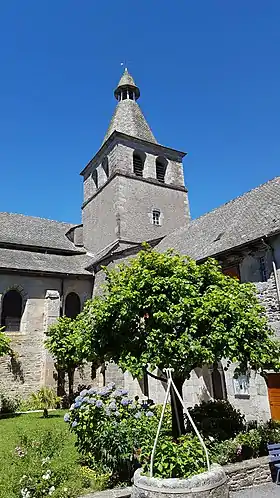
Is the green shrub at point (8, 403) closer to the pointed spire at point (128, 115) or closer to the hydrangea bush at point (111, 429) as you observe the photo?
the hydrangea bush at point (111, 429)

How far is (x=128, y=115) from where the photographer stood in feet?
82.7

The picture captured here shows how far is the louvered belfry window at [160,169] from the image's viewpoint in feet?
79.2

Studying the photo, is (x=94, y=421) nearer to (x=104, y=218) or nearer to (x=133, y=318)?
(x=133, y=318)

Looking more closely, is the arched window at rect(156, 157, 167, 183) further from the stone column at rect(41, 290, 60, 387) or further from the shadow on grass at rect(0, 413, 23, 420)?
the shadow on grass at rect(0, 413, 23, 420)

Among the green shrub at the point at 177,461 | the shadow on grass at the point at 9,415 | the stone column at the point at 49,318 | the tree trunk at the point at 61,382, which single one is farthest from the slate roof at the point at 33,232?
the green shrub at the point at 177,461

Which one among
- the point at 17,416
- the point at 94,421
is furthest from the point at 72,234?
the point at 94,421

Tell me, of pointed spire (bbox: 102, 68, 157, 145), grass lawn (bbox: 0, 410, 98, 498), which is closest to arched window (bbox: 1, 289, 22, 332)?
grass lawn (bbox: 0, 410, 98, 498)

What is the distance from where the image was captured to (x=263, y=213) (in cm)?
1327

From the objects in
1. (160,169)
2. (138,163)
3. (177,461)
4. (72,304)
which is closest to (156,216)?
(138,163)

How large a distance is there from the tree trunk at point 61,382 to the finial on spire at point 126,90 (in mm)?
20836

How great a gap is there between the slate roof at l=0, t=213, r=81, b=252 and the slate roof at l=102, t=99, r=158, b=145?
23.8ft

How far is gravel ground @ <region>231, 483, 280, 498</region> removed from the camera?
5.79 meters

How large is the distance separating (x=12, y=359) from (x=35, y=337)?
1.49m

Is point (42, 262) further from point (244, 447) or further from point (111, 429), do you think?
point (244, 447)
